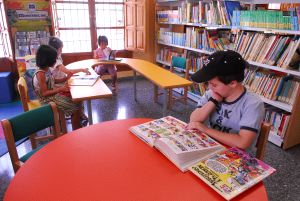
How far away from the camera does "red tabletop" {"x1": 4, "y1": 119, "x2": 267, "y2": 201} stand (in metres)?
0.83

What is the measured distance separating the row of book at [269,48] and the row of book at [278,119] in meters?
0.53

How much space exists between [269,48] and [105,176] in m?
2.38

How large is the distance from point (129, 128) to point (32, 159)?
1.71 ft

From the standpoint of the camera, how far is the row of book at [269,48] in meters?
2.33

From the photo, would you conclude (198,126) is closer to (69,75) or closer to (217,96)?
(217,96)

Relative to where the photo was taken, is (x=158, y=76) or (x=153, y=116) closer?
(x=158, y=76)

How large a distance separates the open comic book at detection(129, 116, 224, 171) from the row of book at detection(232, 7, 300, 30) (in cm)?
181

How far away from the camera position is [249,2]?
9.33 ft

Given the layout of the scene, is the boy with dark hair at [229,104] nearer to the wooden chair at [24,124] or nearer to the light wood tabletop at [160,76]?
the wooden chair at [24,124]

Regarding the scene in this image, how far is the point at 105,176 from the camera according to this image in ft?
3.05

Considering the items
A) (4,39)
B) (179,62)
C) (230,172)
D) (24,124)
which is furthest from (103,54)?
(230,172)

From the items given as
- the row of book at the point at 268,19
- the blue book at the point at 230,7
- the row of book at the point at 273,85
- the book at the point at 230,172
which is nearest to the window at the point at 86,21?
the blue book at the point at 230,7

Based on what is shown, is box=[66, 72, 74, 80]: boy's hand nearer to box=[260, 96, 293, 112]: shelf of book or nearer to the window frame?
the window frame


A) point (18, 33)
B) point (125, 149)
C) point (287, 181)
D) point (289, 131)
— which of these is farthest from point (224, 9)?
point (18, 33)
